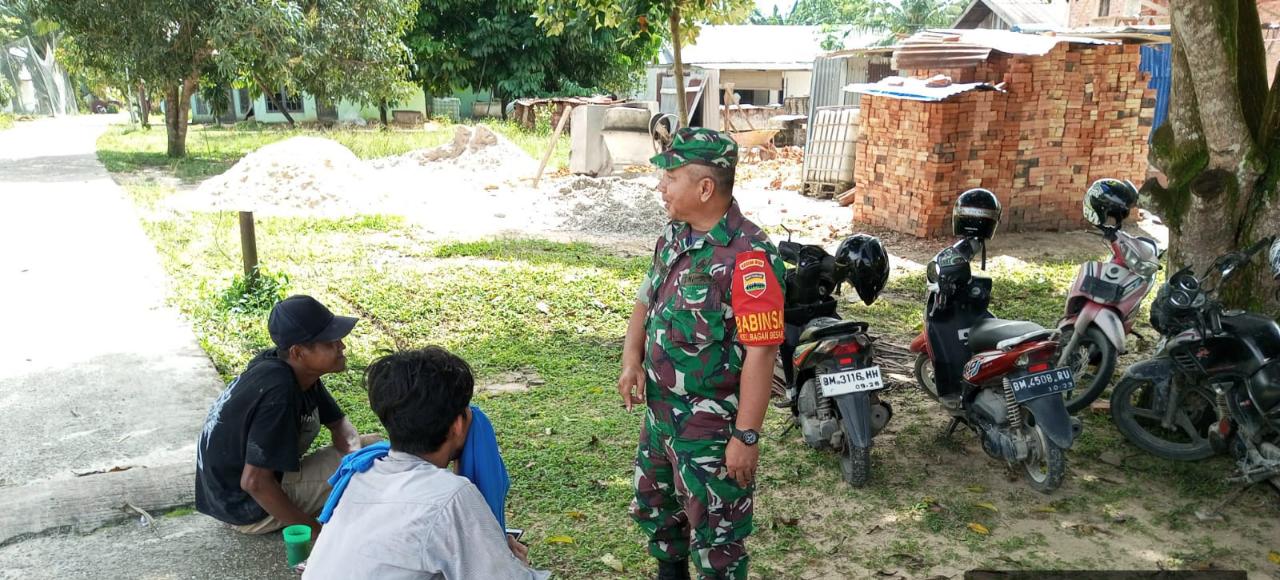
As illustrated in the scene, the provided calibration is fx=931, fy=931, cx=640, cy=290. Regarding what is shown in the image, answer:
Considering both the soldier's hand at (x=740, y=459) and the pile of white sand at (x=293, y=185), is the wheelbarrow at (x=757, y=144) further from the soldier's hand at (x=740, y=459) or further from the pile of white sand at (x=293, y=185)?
the soldier's hand at (x=740, y=459)

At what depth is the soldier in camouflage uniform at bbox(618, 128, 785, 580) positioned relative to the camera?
106 inches

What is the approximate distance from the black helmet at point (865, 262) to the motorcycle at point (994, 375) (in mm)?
297

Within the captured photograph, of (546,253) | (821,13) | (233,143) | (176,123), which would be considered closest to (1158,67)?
(546,253)

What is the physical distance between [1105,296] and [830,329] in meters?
2.02

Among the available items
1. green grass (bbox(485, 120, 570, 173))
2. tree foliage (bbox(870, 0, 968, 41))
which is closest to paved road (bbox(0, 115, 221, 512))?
green grass (bbox(485, 120, 570, 173))

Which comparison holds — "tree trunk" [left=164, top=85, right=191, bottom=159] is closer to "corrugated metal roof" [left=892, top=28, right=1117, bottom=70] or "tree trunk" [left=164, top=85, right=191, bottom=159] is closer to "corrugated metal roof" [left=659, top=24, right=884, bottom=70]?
"corrugated metal roof" [left=892, top=28, right=1117, bottom=70]

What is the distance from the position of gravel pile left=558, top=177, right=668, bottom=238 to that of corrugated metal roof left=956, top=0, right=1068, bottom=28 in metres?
19.2

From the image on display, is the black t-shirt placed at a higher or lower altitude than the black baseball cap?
lower

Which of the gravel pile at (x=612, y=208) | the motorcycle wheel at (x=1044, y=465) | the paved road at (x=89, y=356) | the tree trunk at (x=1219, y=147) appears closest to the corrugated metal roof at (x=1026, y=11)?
the gravel pile at (x=612, y=208)

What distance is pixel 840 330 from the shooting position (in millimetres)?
4184

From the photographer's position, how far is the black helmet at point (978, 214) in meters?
4.78

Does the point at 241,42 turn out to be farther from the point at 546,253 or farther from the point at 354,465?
the point at 354,465

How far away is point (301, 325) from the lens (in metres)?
3.12

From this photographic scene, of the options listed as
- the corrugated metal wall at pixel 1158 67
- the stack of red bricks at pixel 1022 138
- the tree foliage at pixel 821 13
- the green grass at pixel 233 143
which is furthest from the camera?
the tree foliage at pixel 821 13
